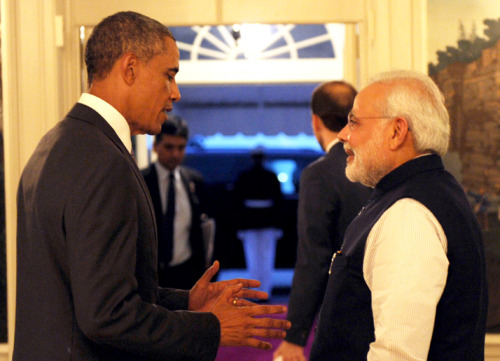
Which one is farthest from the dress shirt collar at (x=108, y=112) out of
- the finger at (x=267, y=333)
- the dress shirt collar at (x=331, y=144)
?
the dress shirt collar at (x=331, y=144)

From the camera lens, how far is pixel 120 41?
5.44 ft

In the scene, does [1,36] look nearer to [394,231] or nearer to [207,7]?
[207,7]

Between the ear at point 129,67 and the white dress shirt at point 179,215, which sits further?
the white dress shirt at point 179,215

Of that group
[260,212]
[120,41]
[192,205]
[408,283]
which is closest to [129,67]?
[120,41]

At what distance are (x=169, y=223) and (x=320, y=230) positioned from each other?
1.70 m

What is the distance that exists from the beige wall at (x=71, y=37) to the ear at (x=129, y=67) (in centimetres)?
148

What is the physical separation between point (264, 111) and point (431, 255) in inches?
652

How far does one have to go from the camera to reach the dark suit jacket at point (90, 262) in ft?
4.68

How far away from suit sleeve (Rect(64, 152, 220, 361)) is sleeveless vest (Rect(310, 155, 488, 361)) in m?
0.52

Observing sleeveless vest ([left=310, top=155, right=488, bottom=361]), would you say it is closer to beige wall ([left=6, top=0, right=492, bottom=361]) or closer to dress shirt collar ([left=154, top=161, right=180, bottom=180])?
beige wall ([left=6, top=0, right=492, bottom=361])

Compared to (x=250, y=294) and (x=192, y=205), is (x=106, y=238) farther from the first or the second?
(x=192, y=205)

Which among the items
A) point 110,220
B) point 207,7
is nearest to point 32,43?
point 207,7

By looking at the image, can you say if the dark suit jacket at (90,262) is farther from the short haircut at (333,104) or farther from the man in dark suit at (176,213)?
the man in dark suit at (176,213)

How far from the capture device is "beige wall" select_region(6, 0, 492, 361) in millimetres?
3016
